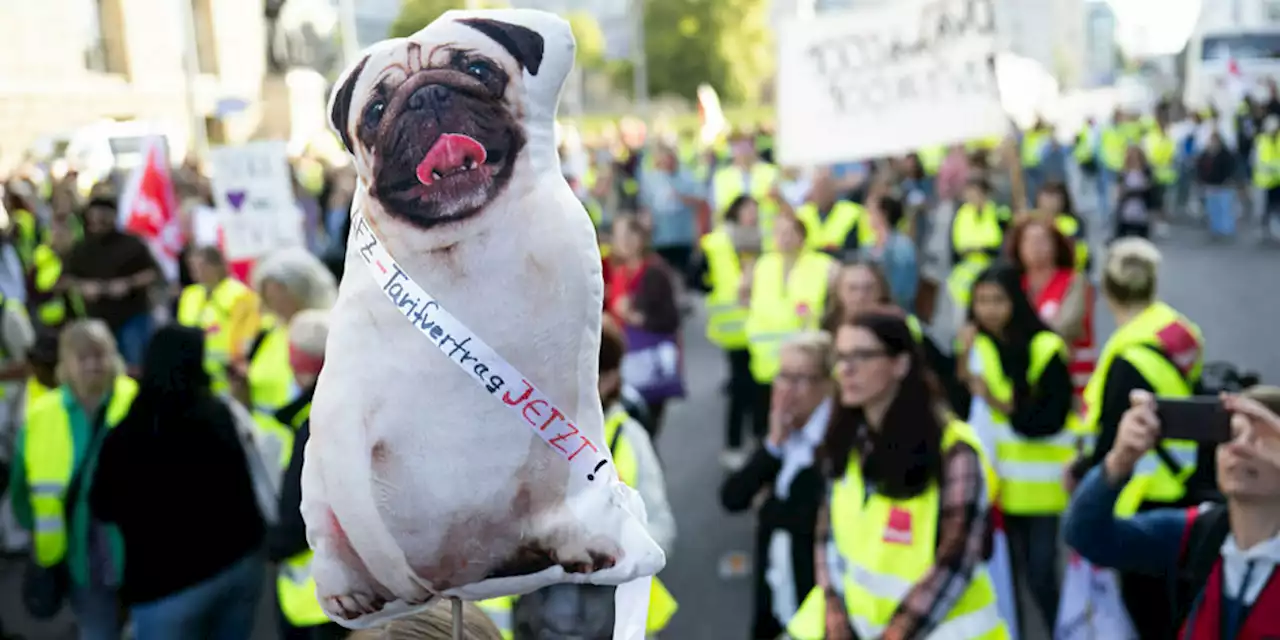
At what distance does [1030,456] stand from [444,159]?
3.39 m

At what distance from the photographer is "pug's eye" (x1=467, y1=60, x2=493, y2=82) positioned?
1523 mm

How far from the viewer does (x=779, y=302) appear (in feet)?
21.7

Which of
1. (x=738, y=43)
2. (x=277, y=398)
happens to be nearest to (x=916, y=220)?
(x=277, y=398)

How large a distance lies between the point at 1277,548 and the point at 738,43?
51.6m

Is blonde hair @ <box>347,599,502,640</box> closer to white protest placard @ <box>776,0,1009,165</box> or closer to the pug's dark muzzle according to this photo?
the pug's dark muzzle

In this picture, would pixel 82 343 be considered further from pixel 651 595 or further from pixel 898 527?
pixel 898 527

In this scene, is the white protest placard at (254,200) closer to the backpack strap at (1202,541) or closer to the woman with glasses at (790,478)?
the woman with glasses at (790,478)

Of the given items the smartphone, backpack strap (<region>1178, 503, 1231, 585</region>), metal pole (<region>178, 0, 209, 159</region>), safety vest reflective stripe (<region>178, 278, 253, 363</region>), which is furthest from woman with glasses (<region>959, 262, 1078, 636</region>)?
metal pole (<region>178, 0, 209, 159</region>)

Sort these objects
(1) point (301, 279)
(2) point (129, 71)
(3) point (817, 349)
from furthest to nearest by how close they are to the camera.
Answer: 1. (2) point (129, 71)
2. (1) point (301, 279)
3. (3) point (817, 349)

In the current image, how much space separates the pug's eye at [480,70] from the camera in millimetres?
1523

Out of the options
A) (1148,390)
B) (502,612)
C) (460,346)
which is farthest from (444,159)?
(1148,390)

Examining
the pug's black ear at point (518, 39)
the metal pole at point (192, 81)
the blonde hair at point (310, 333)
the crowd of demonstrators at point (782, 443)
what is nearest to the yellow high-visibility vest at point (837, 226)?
the crowd of demonstrators at point (782, 443)

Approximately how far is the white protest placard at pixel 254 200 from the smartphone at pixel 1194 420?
16.6 ft

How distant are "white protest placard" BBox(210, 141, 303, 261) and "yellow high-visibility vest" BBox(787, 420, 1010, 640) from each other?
14.7 feet
